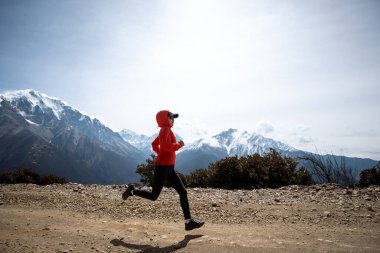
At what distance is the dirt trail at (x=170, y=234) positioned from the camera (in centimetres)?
459

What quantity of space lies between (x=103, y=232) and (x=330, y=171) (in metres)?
11.7

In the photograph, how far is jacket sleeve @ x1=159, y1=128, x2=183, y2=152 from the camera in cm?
→ 559

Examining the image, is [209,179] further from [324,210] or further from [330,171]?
[324,210]

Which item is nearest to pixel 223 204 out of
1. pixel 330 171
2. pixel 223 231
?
pixel 223 231

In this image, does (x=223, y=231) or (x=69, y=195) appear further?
(x=69, y=195)

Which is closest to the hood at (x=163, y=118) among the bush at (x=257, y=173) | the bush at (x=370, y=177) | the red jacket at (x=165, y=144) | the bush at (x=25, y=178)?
the red jacket at (x=165, y=144)

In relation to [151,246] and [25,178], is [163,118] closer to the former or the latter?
[151,246]

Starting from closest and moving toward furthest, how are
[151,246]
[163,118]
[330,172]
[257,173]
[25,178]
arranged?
[151,246], [163,118], [257,173], [330,172], [25,178]

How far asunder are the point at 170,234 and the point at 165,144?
1.82m

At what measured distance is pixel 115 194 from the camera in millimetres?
9672

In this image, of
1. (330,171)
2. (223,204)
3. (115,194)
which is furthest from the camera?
(330,171)

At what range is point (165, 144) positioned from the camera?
222 inches

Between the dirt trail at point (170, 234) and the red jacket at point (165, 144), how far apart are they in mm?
1499

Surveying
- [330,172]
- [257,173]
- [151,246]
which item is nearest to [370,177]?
[330,172]
